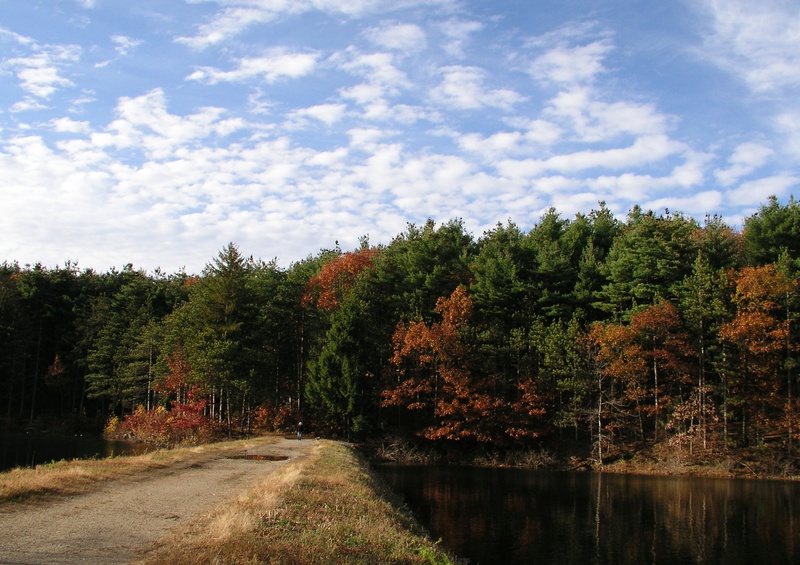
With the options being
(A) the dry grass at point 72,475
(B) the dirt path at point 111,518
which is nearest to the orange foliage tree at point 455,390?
(A) the dry grass at point 72,475

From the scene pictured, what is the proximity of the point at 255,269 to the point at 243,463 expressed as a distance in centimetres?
4548

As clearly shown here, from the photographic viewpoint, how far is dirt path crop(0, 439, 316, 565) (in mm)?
9734

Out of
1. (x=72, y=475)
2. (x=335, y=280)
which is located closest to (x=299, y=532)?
(x=72, y=475)

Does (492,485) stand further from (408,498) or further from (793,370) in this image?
(793,370)

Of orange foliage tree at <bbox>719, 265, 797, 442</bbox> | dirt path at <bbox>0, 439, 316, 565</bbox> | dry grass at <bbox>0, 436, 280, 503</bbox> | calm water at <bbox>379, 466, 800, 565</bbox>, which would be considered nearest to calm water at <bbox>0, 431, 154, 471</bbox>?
dry grass at <bbox>0, 436, 280, 503</bbox>

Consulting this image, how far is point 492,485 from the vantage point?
34250 millimetres

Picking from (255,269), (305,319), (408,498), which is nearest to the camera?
(408,498)

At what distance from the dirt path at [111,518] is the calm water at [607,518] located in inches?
302

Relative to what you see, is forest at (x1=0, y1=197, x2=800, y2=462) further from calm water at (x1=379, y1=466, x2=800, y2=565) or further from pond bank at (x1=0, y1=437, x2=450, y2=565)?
pond bank at (x1=0, y1=437, x2=450, y2=565)

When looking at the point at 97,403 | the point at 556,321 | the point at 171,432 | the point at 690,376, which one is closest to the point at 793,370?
the point at 690,376

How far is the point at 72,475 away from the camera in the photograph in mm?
17078

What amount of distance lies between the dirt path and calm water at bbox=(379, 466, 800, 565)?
25.2 ft

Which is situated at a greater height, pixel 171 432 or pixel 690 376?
pixel 690 376

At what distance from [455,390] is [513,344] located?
6003 millimetres
